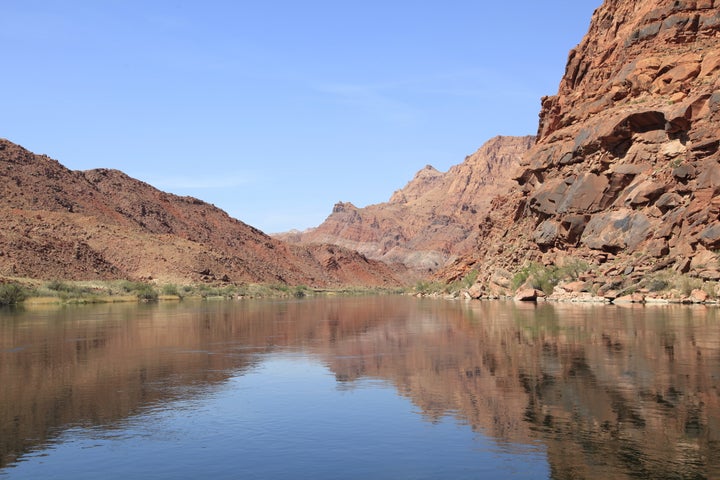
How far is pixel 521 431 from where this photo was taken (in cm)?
1175

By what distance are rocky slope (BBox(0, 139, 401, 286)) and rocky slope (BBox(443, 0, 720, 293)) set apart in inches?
2163

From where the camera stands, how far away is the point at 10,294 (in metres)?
63.0

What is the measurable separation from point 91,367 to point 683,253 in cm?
4570

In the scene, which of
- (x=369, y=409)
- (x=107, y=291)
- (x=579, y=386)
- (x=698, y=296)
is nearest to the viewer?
(x=369, y=409)

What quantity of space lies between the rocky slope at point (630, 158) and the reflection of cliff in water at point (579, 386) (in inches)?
1062

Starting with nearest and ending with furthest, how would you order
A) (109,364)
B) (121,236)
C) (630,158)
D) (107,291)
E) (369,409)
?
(369,409) → (109,364) → (630,158) → (107,291) → (121,236)

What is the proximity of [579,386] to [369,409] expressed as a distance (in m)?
4.97

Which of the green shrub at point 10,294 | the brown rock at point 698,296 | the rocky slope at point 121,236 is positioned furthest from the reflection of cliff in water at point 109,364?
the rocky slope at point 121,236

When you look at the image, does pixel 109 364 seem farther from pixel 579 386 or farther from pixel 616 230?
pixel 616 230

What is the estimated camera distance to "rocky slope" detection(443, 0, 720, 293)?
56062mm

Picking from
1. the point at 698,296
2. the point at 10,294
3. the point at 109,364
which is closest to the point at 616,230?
the point at 698,296

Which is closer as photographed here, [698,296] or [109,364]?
[109,364]

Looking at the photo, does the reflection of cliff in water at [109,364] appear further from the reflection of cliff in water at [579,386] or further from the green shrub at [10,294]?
the green shrub at [10,294]

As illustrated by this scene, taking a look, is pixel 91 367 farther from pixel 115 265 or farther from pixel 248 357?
pixel 115 265
